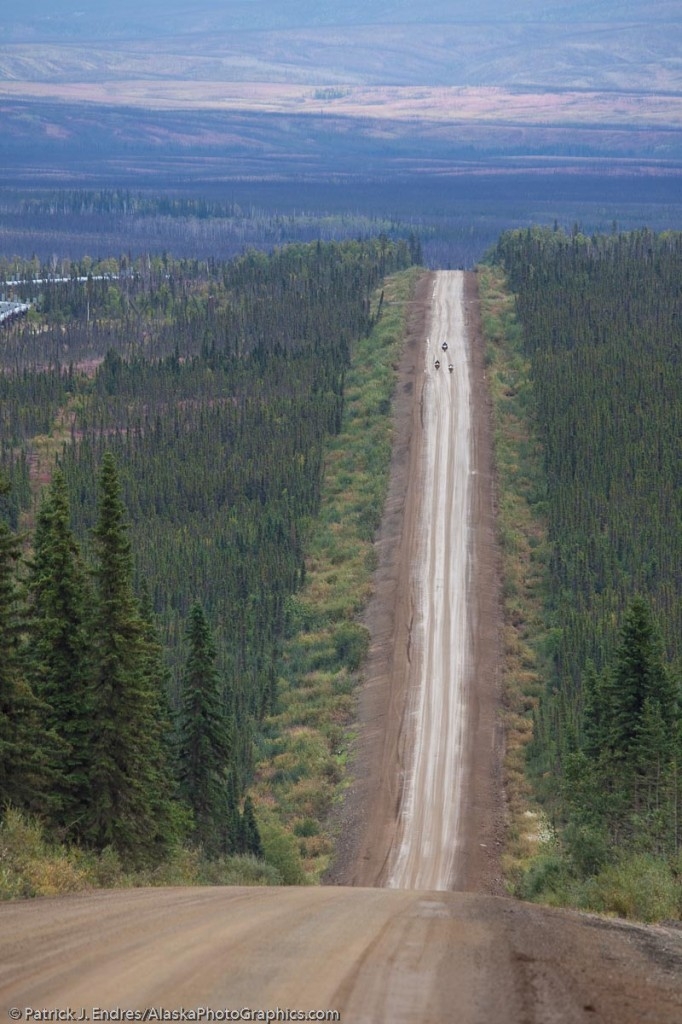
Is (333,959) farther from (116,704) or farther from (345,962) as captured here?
(116,704)

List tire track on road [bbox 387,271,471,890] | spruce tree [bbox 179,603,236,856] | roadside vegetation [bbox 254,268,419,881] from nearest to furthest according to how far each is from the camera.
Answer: spruce tree [bbox 179,603,236,856], tire track on road [bbox 387,271,471,890], roadside vegetation [bbox 254,268,419,881]

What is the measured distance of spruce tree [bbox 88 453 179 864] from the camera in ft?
130

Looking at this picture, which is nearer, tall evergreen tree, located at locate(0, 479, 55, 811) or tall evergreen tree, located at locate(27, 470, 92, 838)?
tall evergreen tree, located at locate(0, 479, 55, 811)

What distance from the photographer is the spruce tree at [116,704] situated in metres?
39.7

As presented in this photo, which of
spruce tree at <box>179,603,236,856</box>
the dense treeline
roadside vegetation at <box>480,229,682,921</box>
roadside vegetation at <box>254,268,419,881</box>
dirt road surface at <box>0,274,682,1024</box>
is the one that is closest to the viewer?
dirt road surface at <box>0,274,682,1024</box>

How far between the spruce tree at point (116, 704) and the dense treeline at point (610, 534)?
39.2ft

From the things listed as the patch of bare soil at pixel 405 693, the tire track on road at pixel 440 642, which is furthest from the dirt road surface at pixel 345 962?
the tire track on road at pixel 440 642

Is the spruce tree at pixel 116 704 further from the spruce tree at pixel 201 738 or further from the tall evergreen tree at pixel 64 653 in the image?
the spruce tree at pixel 201 738

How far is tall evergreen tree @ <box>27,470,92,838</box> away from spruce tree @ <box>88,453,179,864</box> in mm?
434

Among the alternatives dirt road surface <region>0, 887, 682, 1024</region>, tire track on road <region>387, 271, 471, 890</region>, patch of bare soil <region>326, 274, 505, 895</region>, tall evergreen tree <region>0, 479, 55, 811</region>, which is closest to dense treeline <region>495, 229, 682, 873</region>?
patch of bare soil <region>326, 274, 505, 895</region>

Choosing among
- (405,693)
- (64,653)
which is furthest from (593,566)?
(64,653)

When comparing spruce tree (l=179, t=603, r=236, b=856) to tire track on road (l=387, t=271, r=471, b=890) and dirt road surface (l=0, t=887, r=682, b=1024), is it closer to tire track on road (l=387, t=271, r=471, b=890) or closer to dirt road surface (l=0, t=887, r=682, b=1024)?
tire track on road (l=387, t=271, r=471, b=890)

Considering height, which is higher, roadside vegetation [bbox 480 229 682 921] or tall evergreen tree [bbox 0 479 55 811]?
tall evergreen tree [bbox 0 479 55 811]

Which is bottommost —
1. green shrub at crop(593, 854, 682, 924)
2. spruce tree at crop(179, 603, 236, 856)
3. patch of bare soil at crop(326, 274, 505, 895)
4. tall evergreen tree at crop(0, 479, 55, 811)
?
patch of bare soil at crop(326, 274, 505, 895)
